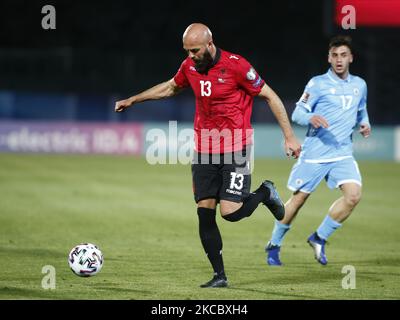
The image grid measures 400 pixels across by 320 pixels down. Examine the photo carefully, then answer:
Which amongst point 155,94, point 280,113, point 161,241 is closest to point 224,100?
point 280,113

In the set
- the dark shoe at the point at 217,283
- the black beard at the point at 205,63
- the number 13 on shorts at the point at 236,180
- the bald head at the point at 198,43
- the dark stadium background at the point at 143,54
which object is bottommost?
the dark shoe at the point at 217,283

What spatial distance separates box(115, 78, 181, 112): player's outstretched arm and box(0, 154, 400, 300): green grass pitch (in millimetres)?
1667

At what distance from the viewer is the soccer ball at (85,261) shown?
27.6 ft

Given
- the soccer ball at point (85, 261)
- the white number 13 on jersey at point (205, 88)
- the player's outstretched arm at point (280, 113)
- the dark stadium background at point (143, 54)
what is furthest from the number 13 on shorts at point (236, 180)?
the dark stadium background at point (143, 54)

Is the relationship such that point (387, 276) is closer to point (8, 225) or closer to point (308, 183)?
point (308, 183)

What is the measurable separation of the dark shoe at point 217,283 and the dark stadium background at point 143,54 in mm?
21233

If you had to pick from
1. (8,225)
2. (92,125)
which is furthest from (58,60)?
(8,225)

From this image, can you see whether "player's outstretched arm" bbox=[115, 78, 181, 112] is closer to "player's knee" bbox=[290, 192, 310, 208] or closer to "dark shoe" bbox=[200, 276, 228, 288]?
"dark shoe" bbox=[200, 276, 228, 288]

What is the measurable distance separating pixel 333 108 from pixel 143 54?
26.7 m

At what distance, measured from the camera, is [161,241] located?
11758 mm

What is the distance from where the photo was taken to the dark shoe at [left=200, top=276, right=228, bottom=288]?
26.6 ft

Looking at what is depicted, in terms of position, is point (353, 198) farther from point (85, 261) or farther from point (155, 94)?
point (85, 261)

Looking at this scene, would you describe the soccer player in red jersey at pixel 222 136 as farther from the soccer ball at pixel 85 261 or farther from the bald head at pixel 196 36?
the soccer ball at pixel 85 261

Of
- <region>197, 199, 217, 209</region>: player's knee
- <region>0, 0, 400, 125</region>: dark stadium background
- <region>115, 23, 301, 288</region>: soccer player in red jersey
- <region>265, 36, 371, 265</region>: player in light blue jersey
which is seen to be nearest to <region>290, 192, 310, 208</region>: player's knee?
<region>265, 36, 371, 265</region>: player in light blue jersey
